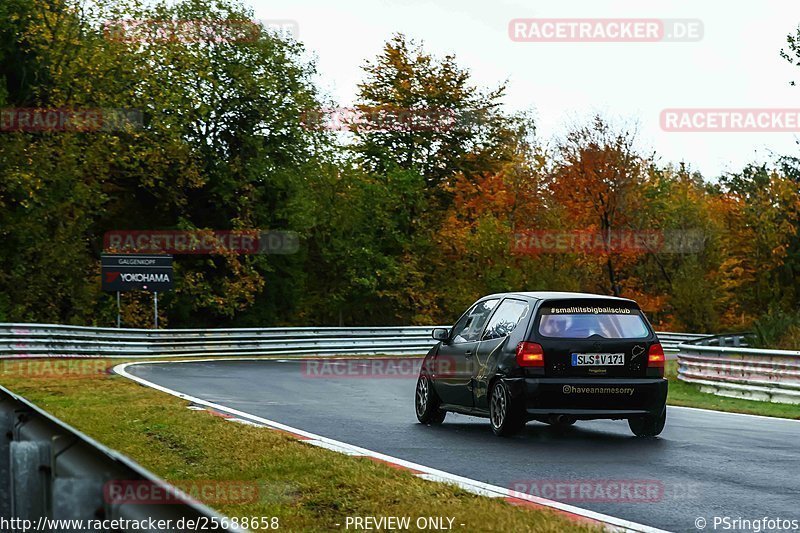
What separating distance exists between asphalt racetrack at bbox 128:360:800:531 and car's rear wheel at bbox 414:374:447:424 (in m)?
0.14

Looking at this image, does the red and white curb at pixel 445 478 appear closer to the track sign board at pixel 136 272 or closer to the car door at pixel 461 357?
the car door at pixel 461 357

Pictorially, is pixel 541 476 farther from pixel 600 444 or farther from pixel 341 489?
pixel 600 444

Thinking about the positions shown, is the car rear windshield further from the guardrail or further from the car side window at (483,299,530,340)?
the guardrail

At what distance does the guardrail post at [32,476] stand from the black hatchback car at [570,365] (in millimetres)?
7795

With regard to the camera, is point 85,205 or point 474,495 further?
point 85,205

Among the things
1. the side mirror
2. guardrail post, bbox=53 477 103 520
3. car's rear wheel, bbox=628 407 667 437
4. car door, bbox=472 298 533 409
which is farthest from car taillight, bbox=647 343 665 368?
guardrail post, bbox=53 477 103 520

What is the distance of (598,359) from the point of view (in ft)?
40.1

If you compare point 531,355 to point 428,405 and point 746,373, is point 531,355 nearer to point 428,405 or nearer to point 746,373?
point 428,405

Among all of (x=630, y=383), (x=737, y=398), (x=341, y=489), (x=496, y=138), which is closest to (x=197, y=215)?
(x=496, y=138)

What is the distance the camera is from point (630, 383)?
40.3 ft

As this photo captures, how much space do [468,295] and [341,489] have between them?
156 feet

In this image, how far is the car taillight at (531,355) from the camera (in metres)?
12.1

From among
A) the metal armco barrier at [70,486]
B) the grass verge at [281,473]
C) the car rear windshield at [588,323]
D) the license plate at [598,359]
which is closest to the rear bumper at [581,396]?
the license plate at [598,359]

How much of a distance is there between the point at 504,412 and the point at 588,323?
1.28 m
